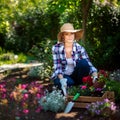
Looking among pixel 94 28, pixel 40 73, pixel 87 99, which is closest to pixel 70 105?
pixel 87 99

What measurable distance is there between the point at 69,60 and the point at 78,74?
270mm

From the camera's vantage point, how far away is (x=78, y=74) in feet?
22.7

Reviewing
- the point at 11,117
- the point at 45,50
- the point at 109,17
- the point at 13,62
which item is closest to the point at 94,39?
the point at 109,17

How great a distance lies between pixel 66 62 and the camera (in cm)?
695

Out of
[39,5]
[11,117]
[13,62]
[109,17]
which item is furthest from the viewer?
[39,5]

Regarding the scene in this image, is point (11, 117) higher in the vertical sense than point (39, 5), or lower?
lower

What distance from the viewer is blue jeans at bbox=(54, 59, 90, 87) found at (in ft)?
22.3

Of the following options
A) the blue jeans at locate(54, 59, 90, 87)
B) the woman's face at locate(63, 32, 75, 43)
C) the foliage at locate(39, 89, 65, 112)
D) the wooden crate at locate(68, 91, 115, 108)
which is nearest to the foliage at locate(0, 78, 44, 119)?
the foliage at locate(39, 89, 65, 112)

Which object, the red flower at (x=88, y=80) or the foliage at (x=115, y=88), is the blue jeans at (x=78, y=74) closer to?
the red flower at (x=88, y=80)

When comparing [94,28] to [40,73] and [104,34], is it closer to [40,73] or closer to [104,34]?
[104,34]

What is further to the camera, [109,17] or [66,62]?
[109,17]

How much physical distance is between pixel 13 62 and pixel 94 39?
3.43 meters

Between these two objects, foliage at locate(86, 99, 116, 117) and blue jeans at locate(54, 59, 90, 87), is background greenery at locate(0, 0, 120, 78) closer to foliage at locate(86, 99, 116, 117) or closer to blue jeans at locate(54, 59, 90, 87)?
blue jeans at locate(54, 59, 90, 87)

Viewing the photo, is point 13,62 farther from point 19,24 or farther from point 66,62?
point 66,62
